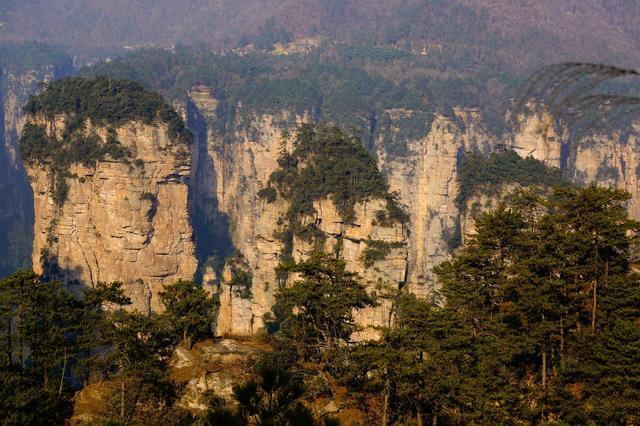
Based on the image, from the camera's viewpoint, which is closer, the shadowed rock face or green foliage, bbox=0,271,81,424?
green foliage, bbox=0,271,81,424

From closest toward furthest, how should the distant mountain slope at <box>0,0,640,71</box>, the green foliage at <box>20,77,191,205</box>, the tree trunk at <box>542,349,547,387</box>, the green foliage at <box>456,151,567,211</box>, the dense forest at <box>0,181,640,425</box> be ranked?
the dense forest at <box>0,181,640,425</box>
the tree trunk at <box>542,349,547,387</box>
the green foliage at <box>20,77,191,205</box>
the green foliage at <box>456,151,567,211</box>
the distant mountain slope at <box>0,0,640,71</box>

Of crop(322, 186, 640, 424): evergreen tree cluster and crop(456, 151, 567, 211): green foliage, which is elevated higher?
crop(456, 151, 567, 211): green foliage

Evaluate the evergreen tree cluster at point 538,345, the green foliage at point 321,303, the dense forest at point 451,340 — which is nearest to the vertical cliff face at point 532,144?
the green foliage at point 321,303

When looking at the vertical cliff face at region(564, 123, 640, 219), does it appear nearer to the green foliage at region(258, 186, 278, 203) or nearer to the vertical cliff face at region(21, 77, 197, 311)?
the vertical cliff face at region(21, 77, 197, 311)

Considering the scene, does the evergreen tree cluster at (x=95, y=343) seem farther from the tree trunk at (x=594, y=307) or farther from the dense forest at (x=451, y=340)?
the tree trunk at (x=594, y=307)

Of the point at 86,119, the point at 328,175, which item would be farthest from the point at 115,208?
the point at 328,175

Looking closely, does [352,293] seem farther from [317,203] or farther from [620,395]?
[317,203]

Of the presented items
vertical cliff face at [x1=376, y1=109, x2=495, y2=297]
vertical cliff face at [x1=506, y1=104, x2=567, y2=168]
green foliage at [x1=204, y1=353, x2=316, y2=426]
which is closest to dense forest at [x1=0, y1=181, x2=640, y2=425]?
green foliage at [x1=204, y1=353, x2=316, y2=426]
